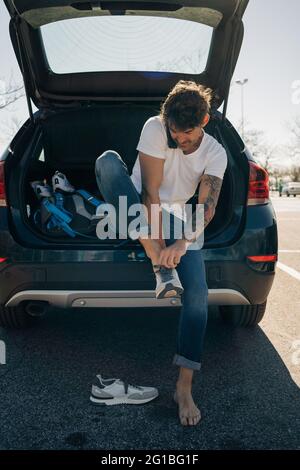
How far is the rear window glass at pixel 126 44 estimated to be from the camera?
287 cm

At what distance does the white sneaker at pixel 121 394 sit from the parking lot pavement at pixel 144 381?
0.04 meters

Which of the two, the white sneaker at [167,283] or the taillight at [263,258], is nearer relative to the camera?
the white sneaker at [167,283]

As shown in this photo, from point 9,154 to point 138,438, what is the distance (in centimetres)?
178

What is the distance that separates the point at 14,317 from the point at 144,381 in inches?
42.6

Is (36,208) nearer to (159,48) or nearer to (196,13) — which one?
(159,48)

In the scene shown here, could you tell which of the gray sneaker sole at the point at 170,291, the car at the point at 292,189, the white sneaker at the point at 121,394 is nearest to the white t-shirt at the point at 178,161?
the gray sneaker sole at the point at 170,291

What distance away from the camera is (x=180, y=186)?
96.7 inches

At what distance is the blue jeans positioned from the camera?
2156 millimetres

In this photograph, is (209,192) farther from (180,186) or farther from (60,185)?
(60,185)

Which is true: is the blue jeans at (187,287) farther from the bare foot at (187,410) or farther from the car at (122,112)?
the car at (122,112)

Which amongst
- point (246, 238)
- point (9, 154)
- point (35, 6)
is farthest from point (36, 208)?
point (246, 238)

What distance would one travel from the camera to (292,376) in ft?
8.20

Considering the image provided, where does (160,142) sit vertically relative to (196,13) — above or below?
below

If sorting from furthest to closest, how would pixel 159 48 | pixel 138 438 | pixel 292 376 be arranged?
pixel 159 48 → pixel 292 376 → pixel 138 438
